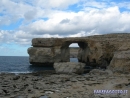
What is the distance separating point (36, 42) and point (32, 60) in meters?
4.60

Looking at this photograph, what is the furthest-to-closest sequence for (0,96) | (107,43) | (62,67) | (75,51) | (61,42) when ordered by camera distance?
(75,51)
(61,42)
(107,43)
(62,67)
(0,96)

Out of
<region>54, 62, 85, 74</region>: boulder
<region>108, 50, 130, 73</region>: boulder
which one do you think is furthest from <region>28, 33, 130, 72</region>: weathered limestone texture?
<region>54, 62, 85, 74</region>: boulder

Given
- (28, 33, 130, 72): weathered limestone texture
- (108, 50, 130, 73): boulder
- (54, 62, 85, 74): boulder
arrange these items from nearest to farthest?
(108, 50, 130, 73): boulder
(54, 62, 85, 74): boulder
(28, 33, 130, 72): weathered limestone texture

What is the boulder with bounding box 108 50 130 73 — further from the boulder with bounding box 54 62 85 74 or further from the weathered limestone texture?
the weathered limestone texture

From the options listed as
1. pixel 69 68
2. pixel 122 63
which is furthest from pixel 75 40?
pixel 122 63

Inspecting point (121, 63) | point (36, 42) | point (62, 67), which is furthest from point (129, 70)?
point (36, 42)

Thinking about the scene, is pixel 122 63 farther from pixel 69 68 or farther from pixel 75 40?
pixel 75 40

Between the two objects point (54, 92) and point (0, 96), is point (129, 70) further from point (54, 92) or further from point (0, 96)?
point (0, 96)

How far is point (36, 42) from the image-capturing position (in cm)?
4541

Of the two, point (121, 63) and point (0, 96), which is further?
point (121, 63)

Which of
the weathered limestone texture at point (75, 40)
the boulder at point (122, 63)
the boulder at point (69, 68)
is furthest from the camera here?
the weathered limestone texture at point (75, 40)

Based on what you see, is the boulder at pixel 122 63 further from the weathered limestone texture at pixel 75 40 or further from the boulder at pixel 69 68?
the weathered limestone texture at pixel 75 40

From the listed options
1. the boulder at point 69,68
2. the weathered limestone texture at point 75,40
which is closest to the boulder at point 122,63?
the boulder at point 69,68

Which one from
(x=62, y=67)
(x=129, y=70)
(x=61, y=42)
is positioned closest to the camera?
(x=129, y=70)
